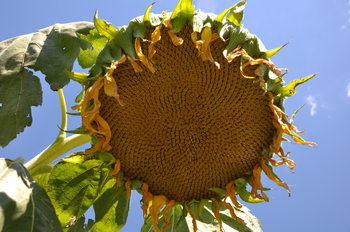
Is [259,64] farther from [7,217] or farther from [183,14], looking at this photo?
[7,217]

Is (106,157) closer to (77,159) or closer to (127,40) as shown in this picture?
(77,159)

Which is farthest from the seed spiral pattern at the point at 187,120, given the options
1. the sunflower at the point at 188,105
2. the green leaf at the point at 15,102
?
the green leaf at the point at 15,102

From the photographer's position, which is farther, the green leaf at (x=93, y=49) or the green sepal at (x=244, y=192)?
the green sepal at (x=244, y=192)

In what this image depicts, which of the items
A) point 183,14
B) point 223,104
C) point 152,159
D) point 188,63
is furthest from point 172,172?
point 183,14

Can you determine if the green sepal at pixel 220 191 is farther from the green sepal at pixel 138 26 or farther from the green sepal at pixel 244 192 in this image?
the green sepal at pixel 138 26

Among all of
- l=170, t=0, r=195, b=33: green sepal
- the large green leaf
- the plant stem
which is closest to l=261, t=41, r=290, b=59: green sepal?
l=170, t=0, r=195, b=33: green sepal

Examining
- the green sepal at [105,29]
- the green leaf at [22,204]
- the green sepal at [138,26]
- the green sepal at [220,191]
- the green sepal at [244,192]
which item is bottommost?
the green leaf at [22,204]

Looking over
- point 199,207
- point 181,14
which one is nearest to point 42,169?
point 199,207
